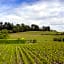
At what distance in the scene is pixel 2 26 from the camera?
156 m

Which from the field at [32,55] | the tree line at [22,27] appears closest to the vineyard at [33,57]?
the field at [32,55]

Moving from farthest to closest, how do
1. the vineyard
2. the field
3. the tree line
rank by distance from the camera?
the tree line, the field, the vineyard

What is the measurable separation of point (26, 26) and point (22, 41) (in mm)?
66743

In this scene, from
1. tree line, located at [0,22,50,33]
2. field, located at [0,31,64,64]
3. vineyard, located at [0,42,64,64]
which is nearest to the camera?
vineyard, located at [0,42,64,64]

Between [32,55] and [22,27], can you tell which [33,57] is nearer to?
[32,55]

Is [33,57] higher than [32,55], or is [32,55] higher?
[33,57]

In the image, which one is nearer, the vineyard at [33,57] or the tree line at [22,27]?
the vineyard at [33,57]

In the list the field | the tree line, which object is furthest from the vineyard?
the tree line

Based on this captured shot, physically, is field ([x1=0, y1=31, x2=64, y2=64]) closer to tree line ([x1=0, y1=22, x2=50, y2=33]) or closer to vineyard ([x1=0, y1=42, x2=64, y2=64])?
vineyard ([x1=0, y1=42, x2=64, y2=64])

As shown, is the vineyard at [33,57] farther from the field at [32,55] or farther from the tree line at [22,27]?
the tree line at [22,27]

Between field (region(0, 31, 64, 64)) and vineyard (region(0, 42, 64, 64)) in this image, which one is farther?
field (region(0, 31, 64, 64))

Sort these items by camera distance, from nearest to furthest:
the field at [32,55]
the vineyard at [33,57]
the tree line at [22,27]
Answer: the vineyard at [33,57], the field at [32,55], the tree line at [22,27]

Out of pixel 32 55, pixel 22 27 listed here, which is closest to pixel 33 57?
pixel 32 55

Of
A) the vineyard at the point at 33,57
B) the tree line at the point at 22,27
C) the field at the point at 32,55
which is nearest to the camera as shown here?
the vineyard at the point at 33,57
